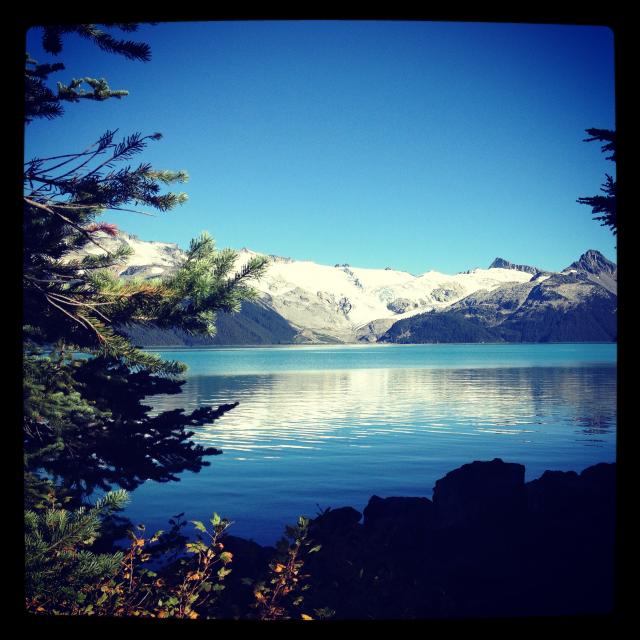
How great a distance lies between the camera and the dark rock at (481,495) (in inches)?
523

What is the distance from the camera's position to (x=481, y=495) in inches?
530

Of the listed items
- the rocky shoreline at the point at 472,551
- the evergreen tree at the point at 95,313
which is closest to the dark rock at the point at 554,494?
the rocky shoreline at the point at 472,551

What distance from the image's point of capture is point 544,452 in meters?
33.6

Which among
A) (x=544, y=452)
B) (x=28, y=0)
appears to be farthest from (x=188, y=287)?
(x=544, y=452)

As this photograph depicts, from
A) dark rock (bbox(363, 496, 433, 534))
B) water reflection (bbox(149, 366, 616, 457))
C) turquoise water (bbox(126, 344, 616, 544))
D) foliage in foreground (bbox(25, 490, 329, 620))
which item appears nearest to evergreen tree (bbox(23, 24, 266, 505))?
foliage in foreground (bbox(25, 490, 329, 620))

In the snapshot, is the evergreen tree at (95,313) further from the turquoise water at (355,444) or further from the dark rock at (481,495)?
the dark rock at (481,495)

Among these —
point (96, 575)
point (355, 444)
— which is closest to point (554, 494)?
point (96, 575)

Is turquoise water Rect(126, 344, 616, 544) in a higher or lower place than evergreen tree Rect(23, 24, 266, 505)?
lower

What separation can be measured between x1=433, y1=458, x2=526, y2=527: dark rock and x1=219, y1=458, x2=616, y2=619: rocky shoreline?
0.08 ft

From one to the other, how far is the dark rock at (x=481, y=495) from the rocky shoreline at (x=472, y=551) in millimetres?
24

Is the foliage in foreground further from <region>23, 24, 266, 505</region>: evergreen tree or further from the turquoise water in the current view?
the turquoise water

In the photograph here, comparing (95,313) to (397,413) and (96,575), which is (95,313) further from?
(397,413)

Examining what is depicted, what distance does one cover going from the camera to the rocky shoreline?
314 inches

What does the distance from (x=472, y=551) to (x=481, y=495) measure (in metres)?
1.87
